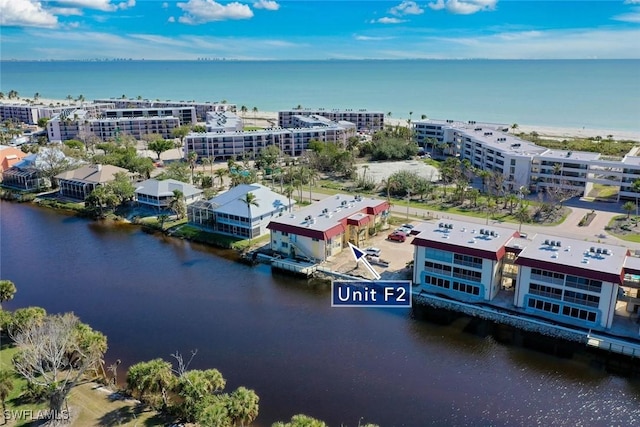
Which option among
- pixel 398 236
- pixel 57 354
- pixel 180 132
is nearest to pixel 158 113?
pixel 180 132

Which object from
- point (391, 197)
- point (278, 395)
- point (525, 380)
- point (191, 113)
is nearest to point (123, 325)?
point (278, 395)

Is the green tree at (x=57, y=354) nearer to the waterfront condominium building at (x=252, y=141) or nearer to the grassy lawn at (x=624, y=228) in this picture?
the grassy lawn at (x=624, y=228)

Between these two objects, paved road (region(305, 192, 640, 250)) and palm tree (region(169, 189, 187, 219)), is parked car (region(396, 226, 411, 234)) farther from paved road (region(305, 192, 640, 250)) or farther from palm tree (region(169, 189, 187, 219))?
palm tree (region(169, 189, 187, 219))

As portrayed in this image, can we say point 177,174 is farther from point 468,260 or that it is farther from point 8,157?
point 468,260

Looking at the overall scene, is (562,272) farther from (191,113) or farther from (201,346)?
(191,113)

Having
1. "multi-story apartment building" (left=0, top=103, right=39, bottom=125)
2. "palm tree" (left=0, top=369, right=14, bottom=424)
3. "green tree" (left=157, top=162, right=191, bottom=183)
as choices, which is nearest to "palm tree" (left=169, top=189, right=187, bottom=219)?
"green tree" (left=157, top=162, right=191, bottom=183)

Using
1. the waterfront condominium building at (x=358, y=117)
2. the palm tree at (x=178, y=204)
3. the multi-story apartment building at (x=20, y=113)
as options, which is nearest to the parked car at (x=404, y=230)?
the palm tree at (x=178, y=204)
